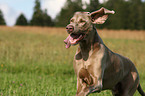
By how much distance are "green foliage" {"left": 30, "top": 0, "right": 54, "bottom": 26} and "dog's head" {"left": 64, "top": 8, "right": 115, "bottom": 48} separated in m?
69.6

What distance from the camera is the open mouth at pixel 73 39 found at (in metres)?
2.93

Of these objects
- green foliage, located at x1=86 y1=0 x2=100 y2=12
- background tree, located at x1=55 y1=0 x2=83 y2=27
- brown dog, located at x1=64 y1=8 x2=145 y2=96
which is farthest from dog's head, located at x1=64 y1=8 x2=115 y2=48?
background tree, located at x1=55 y1=0 x2=83 y2=27

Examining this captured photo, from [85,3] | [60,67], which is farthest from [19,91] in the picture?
[85,3]

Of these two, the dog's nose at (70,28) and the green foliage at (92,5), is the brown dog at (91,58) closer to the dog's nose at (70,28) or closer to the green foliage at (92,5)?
the dog's nose at (70,28)

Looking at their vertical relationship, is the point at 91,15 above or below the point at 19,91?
above

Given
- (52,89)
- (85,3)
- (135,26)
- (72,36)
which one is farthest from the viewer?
(135,26)

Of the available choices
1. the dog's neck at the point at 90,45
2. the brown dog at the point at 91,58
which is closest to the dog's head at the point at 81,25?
the brown dog at the point at 91,58

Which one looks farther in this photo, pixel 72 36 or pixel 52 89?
pixel 52 89

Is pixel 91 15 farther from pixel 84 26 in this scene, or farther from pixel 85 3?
pixel 85 3

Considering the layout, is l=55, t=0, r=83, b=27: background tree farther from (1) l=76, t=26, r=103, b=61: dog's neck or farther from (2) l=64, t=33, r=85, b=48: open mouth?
(2) l=64, t=33, r=85, b=48: open mouth

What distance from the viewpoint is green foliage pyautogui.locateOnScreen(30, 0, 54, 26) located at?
71.5m

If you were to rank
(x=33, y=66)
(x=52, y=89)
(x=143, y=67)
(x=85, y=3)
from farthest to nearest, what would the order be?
(x=85, y=3), (x=143, y=67), (x=33, y=66), (x=52, y=89)

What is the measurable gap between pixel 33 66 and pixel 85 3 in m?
29.4

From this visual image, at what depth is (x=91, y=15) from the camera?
320 cm
